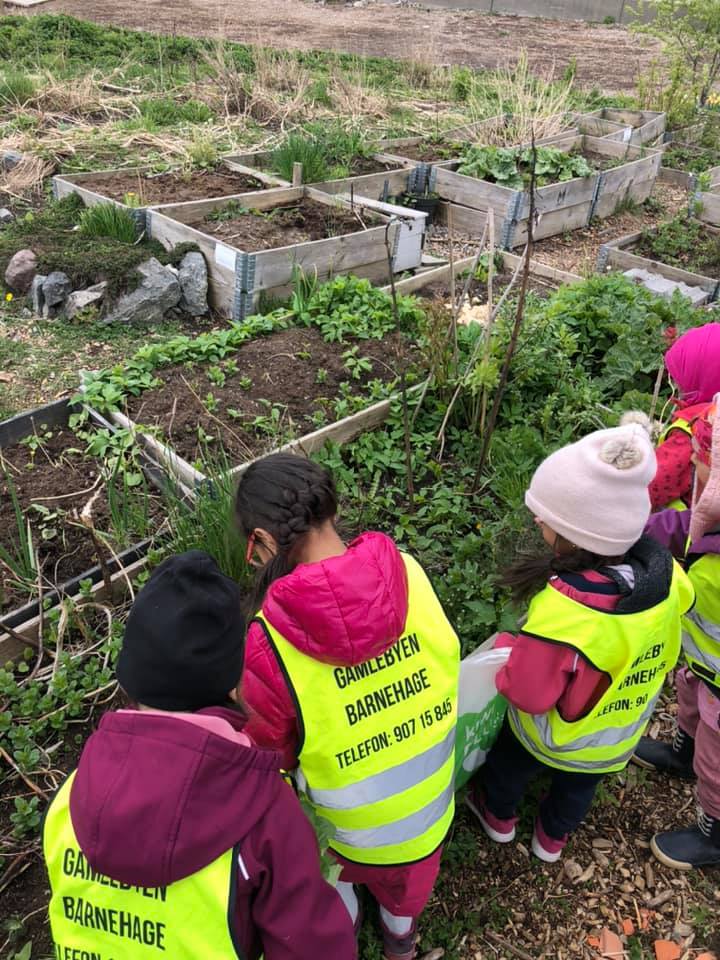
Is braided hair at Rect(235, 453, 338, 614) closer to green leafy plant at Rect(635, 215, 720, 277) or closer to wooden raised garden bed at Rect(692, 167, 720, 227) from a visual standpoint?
green leafy plant at Rect(635, 215, 720, 277)

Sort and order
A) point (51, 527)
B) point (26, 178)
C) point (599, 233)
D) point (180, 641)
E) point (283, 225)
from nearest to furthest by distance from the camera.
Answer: point (180, 641) < point (51, 527) < point (283, 225) < point (26, 178) < point (599, 233)

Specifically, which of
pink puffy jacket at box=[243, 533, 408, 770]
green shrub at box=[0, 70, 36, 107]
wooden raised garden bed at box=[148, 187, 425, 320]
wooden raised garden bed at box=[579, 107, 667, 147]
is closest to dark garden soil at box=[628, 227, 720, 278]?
wooden raised garden bed at box=[148, 187, 425, 320]

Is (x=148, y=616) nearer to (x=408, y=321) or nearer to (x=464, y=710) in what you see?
(x=464, y=710)

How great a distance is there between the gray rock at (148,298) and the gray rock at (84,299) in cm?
14

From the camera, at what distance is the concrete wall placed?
25688 mm

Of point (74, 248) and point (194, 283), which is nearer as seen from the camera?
point (194, 283)

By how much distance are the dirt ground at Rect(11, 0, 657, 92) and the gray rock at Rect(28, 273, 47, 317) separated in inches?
416

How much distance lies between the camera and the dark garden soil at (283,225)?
225 inches

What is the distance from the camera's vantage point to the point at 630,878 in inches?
97.0

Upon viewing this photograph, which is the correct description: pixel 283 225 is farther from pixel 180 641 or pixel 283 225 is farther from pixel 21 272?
pixel 180 641

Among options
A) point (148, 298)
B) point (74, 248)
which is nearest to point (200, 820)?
point (148, 298)

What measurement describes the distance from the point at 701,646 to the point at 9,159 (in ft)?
25.1

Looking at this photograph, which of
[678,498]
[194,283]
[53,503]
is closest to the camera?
[678,498]

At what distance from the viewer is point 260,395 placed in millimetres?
4094
